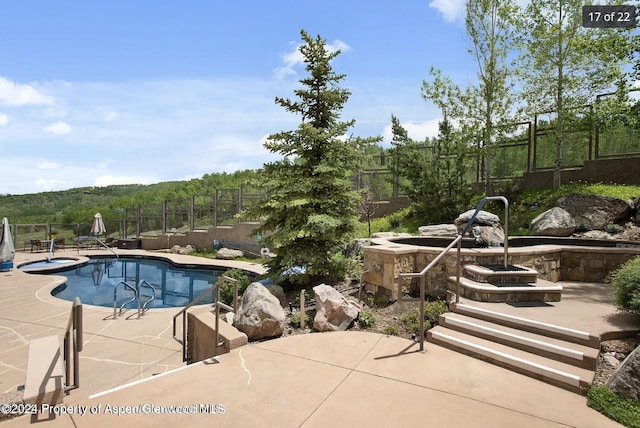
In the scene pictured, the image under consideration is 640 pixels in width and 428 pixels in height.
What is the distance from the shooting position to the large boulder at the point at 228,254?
1625 cm

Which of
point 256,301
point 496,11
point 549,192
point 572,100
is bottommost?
point 256,301

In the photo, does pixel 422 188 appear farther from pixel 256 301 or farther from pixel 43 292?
pixel 43 292

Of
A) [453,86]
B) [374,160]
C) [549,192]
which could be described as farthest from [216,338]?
[374,160]

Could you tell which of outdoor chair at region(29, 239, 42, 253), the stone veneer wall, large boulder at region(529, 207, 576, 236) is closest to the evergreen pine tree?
the stone veneer wall

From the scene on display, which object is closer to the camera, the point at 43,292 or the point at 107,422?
the point at 107,422

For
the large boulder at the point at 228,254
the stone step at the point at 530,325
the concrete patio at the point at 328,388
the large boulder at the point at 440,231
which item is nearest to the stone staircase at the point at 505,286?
the concrete patio at the point at 328,388

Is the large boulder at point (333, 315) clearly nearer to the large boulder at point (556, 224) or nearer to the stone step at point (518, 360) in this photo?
the stone step at point (518, 360)

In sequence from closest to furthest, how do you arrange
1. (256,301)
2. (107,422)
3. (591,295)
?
(107,422) < (256,301) < (591,295)

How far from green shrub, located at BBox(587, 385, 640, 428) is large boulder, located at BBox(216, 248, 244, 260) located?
1459cm

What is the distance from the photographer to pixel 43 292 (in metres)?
9.53

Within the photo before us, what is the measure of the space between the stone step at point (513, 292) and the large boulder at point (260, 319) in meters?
2.90

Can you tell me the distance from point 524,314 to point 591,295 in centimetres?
203

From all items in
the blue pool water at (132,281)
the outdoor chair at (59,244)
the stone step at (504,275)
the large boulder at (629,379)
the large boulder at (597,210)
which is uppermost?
the large boulder at (597,210)

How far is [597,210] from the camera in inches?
404
